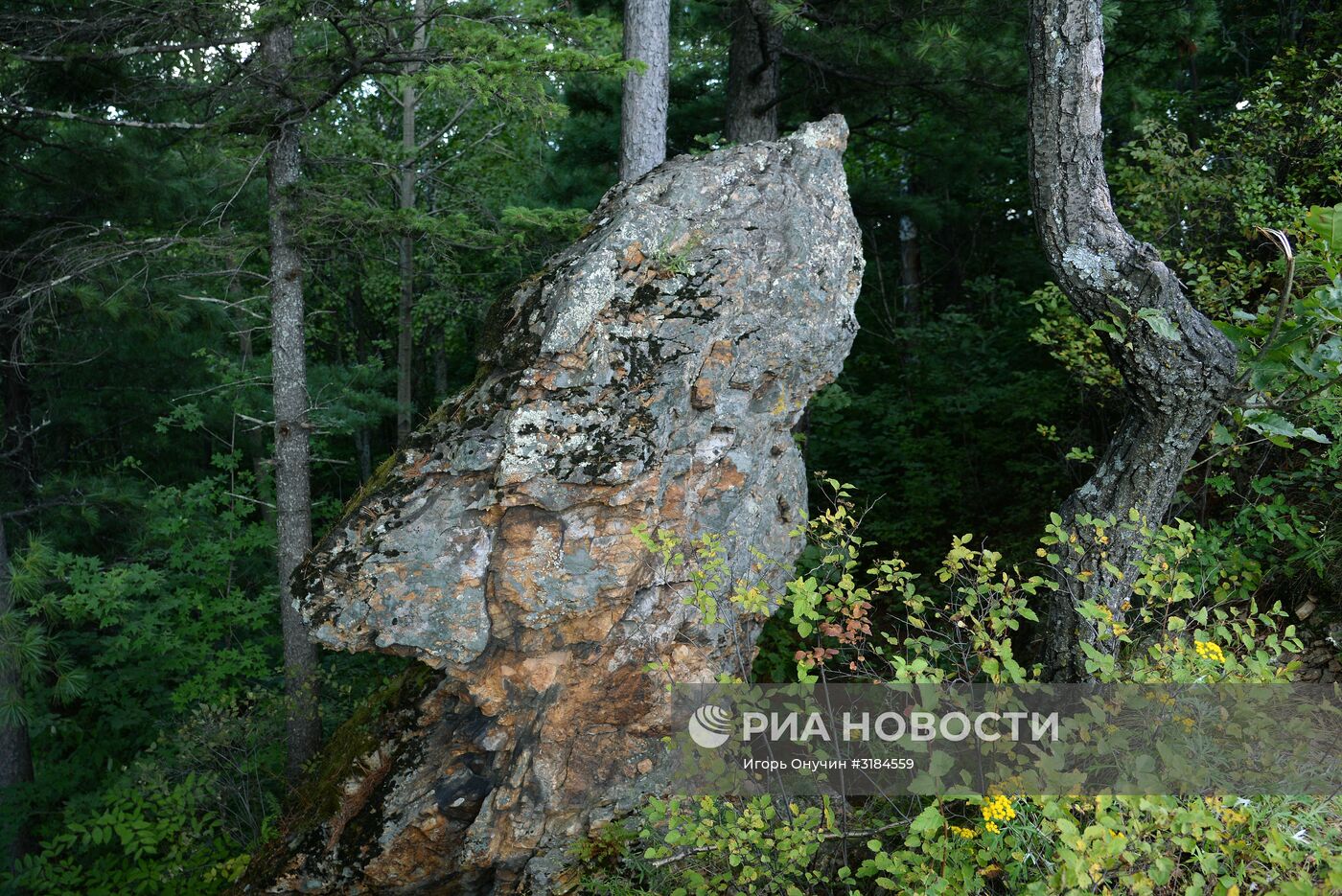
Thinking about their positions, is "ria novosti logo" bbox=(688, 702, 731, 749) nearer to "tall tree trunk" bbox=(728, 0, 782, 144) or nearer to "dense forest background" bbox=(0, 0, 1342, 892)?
"dense forest background" bbox=(0, 0, 1342, 892)

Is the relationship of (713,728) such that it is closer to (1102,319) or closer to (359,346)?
(1102,319)

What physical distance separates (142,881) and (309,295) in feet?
35.4

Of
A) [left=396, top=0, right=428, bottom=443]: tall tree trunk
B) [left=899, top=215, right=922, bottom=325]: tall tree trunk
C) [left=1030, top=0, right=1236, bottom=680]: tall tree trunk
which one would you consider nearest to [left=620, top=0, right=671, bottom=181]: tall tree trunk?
[left=1030, top=0, right=1236, bottom=680]: tall tree trunk

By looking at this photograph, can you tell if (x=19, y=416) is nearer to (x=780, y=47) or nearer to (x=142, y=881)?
(x=142, y=881)

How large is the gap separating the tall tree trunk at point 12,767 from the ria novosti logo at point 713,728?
580 centimetres

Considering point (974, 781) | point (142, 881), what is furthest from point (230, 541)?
point (974, 781)

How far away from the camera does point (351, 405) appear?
11.2 meters

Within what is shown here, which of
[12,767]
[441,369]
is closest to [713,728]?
[12,767]

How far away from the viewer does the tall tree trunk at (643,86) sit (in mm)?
6172

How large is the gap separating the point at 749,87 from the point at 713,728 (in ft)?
19.2

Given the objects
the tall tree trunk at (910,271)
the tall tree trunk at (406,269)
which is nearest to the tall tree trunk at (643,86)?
the tall tree trunk at (406,269)

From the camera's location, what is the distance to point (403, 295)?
10.6 m

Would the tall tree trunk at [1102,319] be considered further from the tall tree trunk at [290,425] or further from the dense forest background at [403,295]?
the tall tree trunk at [290,425]

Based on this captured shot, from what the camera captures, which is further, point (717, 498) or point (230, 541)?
point (230, 541)
